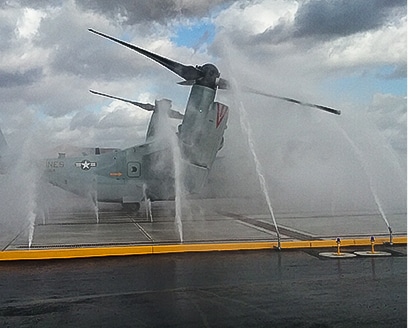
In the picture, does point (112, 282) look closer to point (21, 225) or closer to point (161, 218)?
point (21, 225)

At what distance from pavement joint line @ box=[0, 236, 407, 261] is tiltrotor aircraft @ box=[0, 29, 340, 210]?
9487mm

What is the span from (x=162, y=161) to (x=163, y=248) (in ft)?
36.8

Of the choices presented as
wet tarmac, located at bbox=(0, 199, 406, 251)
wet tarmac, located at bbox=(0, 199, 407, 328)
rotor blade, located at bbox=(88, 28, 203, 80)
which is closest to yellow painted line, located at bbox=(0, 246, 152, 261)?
wet tarmac, located at bbox=(0, 199, 407, 328)

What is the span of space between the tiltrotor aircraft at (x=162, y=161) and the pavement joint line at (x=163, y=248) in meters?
9.49

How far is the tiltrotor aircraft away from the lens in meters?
23.0

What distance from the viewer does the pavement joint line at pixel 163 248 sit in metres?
12.4

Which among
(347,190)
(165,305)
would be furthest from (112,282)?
(347,190)

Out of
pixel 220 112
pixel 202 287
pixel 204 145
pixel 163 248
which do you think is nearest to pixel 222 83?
pixel 220 112

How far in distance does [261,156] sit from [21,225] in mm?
16520

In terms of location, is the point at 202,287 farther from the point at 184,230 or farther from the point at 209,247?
the point at 184,230

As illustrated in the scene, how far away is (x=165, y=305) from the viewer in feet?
25.3

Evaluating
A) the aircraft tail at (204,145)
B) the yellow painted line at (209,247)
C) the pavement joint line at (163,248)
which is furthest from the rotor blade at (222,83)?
the yellow painted line at (209,247)

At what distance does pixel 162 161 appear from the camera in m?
24.1

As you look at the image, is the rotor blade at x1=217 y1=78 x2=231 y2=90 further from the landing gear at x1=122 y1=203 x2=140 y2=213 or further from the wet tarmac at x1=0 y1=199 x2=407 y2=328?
the wet tarmac at x1=0 y1=199 x2=407 y2=328
